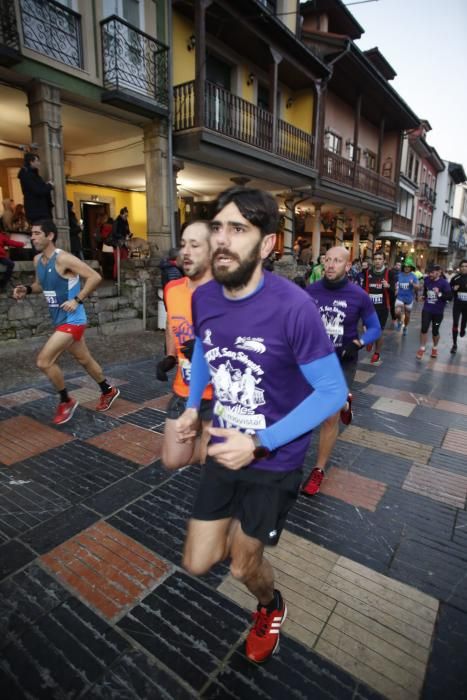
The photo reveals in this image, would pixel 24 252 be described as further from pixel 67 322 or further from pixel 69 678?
pixel 69 678

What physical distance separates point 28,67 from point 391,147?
2387 cm

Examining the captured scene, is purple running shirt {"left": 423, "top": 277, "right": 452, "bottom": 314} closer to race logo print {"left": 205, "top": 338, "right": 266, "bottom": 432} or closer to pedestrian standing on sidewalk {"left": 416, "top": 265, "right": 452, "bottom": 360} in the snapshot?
pedestrian standing on sidewalk {"left": 416, "top": 265, "right": 452, "bottom": 360}

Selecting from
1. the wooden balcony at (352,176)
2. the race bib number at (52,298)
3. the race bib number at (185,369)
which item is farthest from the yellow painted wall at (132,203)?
the race bib number at (185,369)

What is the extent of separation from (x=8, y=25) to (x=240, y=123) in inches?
278

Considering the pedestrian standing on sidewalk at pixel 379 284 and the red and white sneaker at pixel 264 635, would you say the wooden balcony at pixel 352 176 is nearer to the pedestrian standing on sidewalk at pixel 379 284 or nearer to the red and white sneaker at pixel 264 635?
the pedestrian standing on sidewalk at pixel 379 284

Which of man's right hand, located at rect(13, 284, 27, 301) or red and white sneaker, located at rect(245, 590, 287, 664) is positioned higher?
man's right hand, located at rect(13, 284, 27, 301)

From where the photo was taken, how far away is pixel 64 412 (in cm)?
447

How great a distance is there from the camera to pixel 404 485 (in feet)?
11.6

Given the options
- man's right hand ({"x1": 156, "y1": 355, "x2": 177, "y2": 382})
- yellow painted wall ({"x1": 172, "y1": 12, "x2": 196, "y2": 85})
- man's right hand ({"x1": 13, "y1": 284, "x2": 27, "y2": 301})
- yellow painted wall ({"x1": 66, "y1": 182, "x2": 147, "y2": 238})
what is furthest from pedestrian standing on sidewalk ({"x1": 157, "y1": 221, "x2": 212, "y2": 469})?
yellow painted wall ({"x1": 66, "y1": 182, "x2": 147, "y2": 238})

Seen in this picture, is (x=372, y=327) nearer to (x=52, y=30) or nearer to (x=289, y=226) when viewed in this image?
(x=52, y=30)

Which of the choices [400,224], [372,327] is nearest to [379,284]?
[372,327]

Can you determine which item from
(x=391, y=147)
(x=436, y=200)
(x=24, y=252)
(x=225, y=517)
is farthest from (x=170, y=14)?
(x=436, y=200)

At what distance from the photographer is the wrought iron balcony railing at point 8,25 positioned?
716cm

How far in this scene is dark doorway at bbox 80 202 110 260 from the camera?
49.3ft
